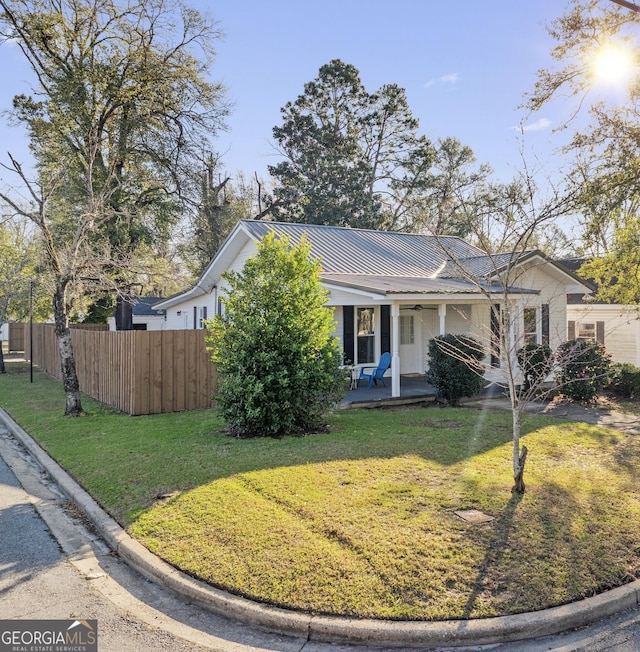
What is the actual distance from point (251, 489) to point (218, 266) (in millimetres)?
12864

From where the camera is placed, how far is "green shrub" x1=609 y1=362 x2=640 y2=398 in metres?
13.2

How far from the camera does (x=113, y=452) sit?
304 inches

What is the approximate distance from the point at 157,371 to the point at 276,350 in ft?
12.2

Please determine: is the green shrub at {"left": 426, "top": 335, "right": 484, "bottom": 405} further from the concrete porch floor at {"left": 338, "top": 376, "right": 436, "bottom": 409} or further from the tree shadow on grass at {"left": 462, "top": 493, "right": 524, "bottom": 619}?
the tree shadow on grass at {"left": 462, "top": 493, "right": 524, "bottom": 619}

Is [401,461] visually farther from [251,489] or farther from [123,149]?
[123,149]

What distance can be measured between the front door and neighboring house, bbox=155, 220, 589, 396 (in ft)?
0.10

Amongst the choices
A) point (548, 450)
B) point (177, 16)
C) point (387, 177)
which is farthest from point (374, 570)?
point (387, 177)

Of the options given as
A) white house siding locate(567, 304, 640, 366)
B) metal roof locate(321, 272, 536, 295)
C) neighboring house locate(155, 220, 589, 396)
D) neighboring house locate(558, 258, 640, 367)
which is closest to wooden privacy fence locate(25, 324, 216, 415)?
neighboring house locate(155, 220, 589, 396)

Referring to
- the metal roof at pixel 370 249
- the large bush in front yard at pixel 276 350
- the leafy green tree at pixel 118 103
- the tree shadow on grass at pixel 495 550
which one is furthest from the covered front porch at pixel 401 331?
the leafy green tree at pixel 118 103

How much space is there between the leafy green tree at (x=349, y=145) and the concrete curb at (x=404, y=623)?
30.8 meters

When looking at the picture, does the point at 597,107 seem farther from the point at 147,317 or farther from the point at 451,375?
the point at 147,317

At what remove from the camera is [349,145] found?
3488cm

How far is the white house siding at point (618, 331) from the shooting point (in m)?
19.1

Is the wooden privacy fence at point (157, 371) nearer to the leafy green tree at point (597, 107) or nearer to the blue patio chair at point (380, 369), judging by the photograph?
the blue patio chair at point (380, 369)
